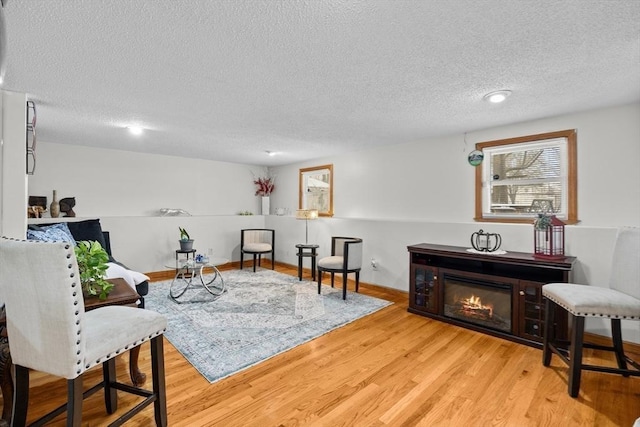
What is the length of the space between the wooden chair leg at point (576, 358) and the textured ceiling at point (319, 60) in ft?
5.72

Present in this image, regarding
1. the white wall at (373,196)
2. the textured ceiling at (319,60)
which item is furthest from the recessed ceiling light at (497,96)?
the white wall at (373,196)

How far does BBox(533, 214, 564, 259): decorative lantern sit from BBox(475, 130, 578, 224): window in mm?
363

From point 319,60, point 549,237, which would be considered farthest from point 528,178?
point 319,60

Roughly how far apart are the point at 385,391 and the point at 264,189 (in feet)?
17.5

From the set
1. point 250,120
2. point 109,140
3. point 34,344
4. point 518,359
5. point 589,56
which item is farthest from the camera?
point 109,140

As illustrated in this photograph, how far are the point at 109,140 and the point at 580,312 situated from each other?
18.4 feet

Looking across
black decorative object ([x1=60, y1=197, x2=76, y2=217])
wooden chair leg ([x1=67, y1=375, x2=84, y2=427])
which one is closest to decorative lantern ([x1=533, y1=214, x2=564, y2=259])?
wooden chair leg ([x1=67, y1=375, x2=84, y2=427])

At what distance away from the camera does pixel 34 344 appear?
1.30 m

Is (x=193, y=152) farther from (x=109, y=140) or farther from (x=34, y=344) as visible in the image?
(x=34, y=344)

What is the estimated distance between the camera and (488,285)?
3.03m

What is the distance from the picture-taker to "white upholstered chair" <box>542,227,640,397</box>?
1953 mm

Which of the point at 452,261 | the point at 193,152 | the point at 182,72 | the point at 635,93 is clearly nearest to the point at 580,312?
the point at 452,261

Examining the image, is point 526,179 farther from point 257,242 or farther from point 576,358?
point 257,242

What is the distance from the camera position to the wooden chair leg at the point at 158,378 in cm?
158
